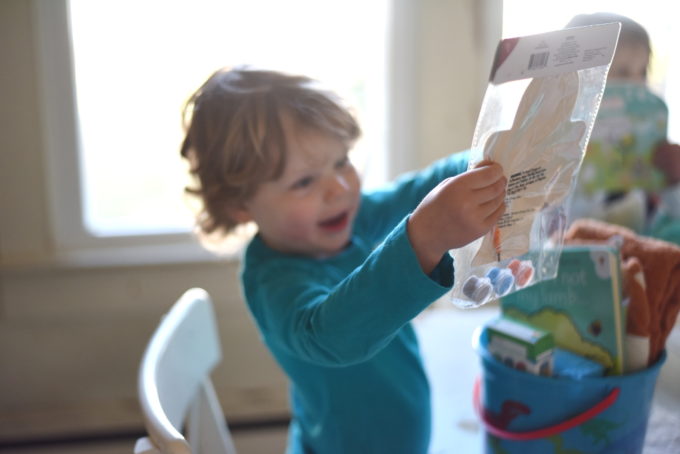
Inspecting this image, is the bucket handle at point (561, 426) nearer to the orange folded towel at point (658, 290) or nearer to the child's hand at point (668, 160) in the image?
the orange folded towel at point (658, 290)

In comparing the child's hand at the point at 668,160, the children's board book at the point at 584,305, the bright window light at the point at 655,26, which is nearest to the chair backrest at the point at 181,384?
the children's board book at the point at 584,305

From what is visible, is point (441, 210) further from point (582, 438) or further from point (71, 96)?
point (71, 96)

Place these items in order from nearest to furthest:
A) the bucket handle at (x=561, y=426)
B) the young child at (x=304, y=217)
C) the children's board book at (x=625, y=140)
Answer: the bucket handle at (x=561, y=426), the young child at (x=304, y=217), the children's board book at (x=625, y=140)

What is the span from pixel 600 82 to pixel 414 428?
0.42 m

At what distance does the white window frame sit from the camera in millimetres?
1316

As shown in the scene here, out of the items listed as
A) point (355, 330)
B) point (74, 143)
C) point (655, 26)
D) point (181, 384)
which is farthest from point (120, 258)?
point (655, 26)

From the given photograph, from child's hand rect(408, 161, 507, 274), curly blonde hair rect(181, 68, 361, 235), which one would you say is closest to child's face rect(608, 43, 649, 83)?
curly blonde hair rect(181, 68, 361, 235)

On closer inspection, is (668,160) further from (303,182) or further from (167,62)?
(167,62)

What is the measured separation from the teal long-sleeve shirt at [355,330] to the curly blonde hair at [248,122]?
9 centimetres

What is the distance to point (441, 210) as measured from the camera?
0.38 metres

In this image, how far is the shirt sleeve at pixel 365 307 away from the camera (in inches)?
15.5

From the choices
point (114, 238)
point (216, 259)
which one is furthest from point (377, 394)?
point (114, 238)

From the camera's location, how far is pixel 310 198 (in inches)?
24.2

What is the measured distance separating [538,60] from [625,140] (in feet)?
1.79
